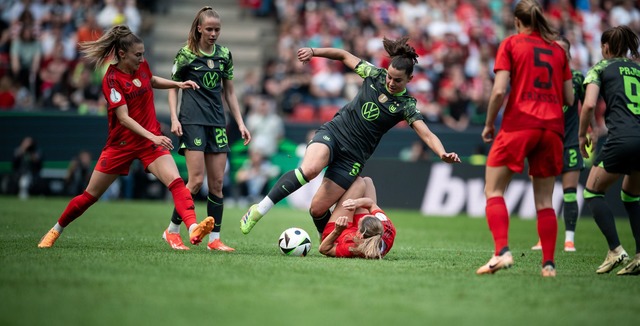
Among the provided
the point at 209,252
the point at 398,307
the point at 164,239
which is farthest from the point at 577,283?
the point at 164,239

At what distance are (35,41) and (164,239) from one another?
12.9m

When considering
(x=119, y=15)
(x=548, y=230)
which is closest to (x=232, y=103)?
Answer: (x=548, y=230)

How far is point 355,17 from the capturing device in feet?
82.6

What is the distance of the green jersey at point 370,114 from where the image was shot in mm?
9500

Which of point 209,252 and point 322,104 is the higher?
point 322,104

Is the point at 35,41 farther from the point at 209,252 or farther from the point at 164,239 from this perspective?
the point at 209,252

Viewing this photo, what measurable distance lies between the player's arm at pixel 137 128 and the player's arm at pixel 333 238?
1918mm

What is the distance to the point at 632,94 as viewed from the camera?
28.5 feet

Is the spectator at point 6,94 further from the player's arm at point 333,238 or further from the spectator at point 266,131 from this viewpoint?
the player's arm at point 333,238

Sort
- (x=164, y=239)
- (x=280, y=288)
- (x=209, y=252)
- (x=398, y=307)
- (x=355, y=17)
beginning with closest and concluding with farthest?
(x=398, y=307), (x=280, y=288), (x=209, y=252), (x=164, y=239), (x=355, y=17)

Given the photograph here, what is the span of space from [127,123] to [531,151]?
163 inches

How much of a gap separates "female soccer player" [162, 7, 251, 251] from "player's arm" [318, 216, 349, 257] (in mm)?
1152

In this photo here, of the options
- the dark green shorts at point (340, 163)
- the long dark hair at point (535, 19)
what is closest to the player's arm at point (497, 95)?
the long dark hair at point (535, 19)

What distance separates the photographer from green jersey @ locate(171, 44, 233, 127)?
383 inches
